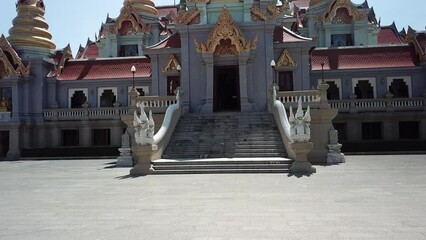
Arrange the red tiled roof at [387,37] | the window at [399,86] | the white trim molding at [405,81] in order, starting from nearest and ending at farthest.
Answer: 1. the white trim molding at [405,81]
2. the window at [399,86]
3. the red tiled roof at [387,37]

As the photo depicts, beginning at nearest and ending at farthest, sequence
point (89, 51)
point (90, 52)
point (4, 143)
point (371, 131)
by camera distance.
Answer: point (371, 131) < point (4, 143) < point (90, 52) < point (89, 51)

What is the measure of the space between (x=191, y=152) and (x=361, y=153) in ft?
38.2

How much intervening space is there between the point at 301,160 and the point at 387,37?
2920 cm

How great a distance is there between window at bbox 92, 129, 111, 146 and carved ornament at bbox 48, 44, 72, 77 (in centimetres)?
556

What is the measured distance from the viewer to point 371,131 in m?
27.8

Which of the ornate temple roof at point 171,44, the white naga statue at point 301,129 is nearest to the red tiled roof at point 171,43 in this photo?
the ornate temple roof at point 171,44

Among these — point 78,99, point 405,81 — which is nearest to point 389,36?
point 405,81

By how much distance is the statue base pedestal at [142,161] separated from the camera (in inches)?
596

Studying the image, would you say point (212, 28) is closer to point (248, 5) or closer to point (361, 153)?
point (248, 5)

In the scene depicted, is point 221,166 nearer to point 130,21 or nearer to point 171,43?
point 171,43

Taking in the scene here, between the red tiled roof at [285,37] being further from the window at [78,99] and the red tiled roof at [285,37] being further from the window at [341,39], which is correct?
the window at [78,99]

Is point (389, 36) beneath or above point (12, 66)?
above

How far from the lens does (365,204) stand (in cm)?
838

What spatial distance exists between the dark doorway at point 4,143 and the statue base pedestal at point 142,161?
60.5 ft
